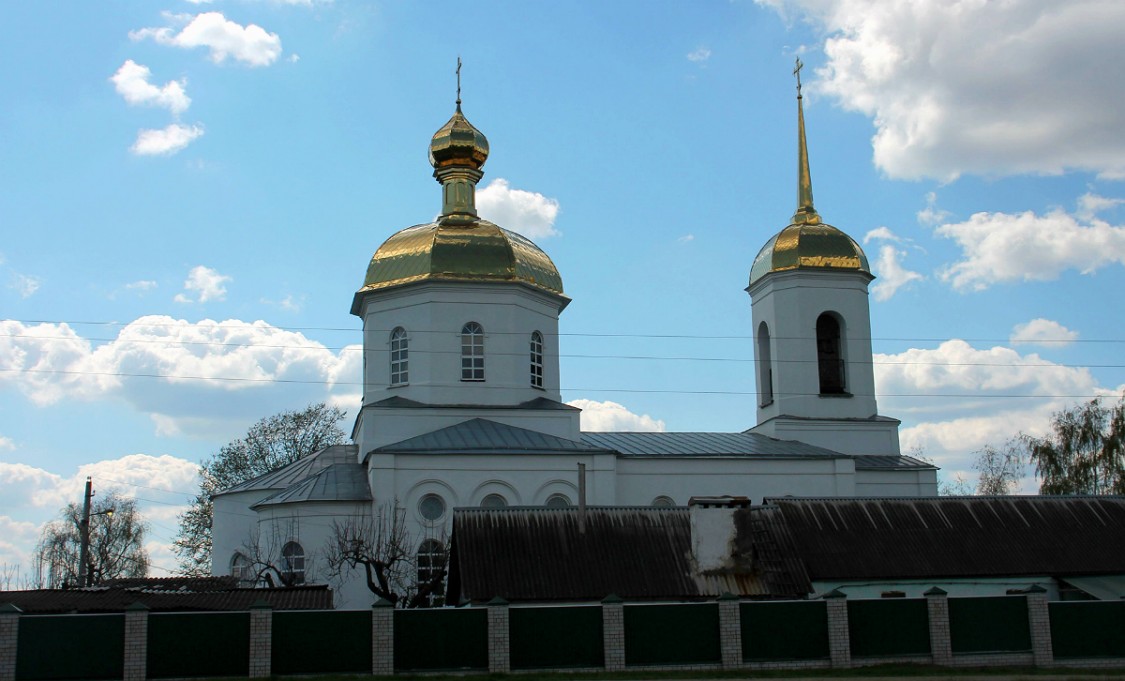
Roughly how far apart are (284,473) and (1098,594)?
17663 millimetres

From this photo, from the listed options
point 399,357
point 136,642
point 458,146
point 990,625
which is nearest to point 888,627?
point 990,625

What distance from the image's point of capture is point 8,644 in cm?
1603

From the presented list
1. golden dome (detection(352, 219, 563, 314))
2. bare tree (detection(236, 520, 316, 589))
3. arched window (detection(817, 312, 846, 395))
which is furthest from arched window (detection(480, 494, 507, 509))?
arched window (detection(817, 312, 846, 395))

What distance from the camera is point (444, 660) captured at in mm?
17078

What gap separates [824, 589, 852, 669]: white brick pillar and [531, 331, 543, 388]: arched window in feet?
40.0

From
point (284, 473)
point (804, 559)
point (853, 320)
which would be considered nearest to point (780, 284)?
point (853, 320)

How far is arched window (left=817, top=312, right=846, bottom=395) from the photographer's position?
Result: 31500mm

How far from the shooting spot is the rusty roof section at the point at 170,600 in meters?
19.2

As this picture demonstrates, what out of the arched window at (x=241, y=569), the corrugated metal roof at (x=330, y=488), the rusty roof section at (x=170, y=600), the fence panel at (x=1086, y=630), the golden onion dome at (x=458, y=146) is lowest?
the fence panel at (x=1086, y=630)

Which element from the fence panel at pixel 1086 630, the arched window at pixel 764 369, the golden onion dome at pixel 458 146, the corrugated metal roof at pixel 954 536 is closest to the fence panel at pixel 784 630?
the corrugated metal roof at pixel 954 536

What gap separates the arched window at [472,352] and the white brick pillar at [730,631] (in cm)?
1174

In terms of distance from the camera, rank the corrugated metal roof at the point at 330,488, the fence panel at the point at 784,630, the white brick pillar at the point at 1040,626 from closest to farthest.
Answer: the fence panel at the point at 784,630
the white brick pillar at the point at 1040,626
the corrugated metal roof at the point at 330,488

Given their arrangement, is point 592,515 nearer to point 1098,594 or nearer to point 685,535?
point 685,535

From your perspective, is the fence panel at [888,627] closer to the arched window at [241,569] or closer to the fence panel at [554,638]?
the fence panel at [554,638]
